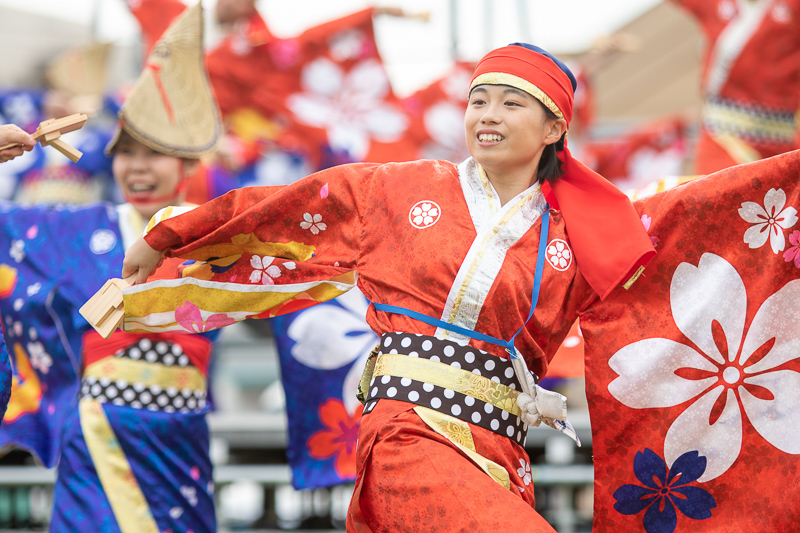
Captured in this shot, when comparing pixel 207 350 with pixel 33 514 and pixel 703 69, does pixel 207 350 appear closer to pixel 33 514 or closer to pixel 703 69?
pixel 33 514

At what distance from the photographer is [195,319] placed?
241 centimetres

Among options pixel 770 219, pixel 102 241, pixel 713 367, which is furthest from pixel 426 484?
pixel 102 241

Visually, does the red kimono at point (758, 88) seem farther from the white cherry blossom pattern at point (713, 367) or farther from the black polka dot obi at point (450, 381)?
the black polka dot obi at point (450, 381)

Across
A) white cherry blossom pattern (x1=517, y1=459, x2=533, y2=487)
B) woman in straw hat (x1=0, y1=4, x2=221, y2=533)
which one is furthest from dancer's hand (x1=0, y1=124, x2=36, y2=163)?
white cherry blossom pattern (x1=517, y1=459, x2=533, y2=487)

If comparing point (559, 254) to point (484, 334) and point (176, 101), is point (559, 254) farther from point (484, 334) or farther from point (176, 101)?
point (176, 101)

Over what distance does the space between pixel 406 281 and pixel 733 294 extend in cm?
82

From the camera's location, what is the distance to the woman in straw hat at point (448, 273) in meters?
1.89

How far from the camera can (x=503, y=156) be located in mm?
2104

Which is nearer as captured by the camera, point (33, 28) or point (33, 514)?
point (33, 514)

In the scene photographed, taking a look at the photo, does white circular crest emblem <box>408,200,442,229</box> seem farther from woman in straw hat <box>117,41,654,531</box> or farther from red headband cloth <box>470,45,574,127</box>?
red headband cloth <box>470,45,574,127</box>

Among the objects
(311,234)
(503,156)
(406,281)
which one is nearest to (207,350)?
(311,234)

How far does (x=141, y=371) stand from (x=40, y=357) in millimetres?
565

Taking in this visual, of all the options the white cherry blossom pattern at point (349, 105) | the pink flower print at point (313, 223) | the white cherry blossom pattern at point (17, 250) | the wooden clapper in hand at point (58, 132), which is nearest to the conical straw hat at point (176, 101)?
the white cherry blossom pattern at point (17, 250)

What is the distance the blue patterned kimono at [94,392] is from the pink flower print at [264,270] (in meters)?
0.47
